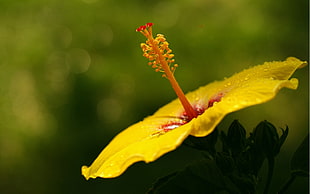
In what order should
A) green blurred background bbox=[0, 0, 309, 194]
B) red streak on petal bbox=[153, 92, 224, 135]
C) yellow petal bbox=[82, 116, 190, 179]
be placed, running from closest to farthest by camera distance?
yellow petal bbox=[82, 116, 190, 179]
red streak on petal bbox=[153, 92, 224, 135]
green blurred background bbox=[0, 0, 309, 194]

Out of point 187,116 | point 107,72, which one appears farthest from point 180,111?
point 107,72

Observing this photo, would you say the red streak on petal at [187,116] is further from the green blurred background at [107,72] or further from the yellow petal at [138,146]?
the green blurred background at [107,72]

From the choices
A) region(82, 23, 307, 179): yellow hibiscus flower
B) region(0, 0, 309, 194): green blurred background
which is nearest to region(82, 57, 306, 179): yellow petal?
region(82, 23, 307, 179): yellow hibiscus flower

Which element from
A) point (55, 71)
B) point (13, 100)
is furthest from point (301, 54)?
point (13, 100)

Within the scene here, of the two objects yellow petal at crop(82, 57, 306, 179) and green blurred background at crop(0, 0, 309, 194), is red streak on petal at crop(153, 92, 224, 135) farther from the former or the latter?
green blurred background at crop(0, 0, 309, 194)

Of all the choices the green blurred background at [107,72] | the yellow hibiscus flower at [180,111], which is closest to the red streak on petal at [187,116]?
the yellow hibiscus flower at [180,111]

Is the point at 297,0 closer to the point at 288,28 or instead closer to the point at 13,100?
the point at 288,28

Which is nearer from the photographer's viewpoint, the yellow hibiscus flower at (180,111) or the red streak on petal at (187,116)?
the yellow hibiscus flower at (180,111)
